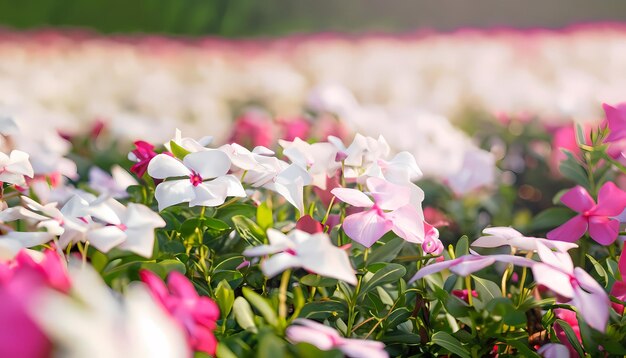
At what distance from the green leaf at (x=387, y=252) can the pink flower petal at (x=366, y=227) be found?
0.17 ft

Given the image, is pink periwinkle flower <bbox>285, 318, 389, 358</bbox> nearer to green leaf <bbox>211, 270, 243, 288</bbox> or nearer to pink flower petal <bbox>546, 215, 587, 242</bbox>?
green leaf <bbox>211, 270, 243, 288</bbox>

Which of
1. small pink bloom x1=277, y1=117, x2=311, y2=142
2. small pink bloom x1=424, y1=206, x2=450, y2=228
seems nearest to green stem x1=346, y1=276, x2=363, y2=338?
small pink bloom x1=424, y1=206, x2=450, y2=228

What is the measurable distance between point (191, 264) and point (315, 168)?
0.19 meters

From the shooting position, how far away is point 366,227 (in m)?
0.84

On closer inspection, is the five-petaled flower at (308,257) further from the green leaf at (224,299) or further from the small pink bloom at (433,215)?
the small pink bloom at (433,215)

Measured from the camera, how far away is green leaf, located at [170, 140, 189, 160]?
0.90 meters

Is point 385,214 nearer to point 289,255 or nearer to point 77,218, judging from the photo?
point 289,255

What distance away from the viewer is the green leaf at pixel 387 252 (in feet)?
2.89

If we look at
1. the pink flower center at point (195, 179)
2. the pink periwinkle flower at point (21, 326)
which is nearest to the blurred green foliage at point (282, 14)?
the pink flower center at point (195, 179)

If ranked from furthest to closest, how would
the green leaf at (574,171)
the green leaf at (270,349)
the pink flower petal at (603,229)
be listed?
the green leaf at (574,171) < the pink flower petal at (603,229) < the green leaf at (270,349)

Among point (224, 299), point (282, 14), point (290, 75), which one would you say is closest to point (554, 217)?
point (224, 299)

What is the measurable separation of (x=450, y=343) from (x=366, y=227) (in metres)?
0.15

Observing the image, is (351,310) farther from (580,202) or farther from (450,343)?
(580,202)

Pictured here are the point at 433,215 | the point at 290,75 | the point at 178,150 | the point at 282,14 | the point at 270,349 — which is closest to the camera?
the point at 270,349
